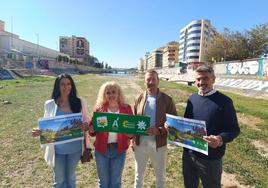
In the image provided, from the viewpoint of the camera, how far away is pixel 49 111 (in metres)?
3.93

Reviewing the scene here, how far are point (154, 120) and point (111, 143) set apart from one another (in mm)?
750

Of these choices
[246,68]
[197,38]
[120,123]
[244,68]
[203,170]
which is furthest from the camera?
[197,38]

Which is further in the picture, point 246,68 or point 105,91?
point 246,68

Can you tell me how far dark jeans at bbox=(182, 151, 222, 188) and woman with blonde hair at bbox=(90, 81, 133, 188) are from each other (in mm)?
973

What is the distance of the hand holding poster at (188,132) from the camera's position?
3.31 meters

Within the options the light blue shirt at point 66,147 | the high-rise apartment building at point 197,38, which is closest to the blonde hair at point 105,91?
the light blue shirt at point 66,147

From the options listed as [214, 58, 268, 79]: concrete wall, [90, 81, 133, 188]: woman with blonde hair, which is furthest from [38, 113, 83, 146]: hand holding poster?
[214, 58, 268, 79]: concrete wall

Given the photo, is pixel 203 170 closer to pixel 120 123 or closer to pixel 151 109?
pixel 151 109

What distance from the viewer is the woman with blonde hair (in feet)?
12.8

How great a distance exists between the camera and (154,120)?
393 centimetres

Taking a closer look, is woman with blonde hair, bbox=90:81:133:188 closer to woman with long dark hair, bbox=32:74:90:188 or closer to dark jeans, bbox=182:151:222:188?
woman with long dark hair, bbox=32:74:90:188

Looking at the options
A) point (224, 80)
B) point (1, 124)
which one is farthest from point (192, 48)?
point (1, 124)

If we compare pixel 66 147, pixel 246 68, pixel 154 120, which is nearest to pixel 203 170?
pixel 154 120

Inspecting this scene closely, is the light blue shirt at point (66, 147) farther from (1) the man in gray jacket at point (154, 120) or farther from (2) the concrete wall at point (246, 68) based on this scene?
(2) the concrete wall at point (246, 68)
